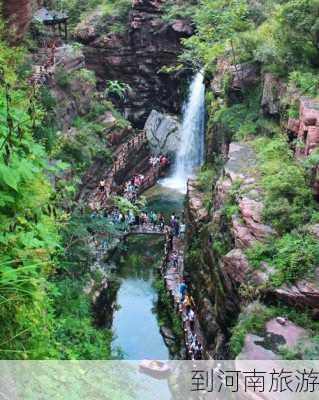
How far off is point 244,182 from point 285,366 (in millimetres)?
6851

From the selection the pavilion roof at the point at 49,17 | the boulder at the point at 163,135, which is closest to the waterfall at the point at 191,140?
the boulder at the point at 163,135

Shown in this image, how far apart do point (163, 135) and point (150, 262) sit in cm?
1405

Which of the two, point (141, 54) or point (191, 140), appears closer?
point (191, 140)

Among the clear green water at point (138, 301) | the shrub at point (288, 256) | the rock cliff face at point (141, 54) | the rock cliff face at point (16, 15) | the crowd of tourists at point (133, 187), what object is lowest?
the clear green water at point (138, 301)

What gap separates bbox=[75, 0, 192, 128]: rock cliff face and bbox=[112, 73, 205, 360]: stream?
2673 mm

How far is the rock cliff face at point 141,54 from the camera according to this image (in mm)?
34125

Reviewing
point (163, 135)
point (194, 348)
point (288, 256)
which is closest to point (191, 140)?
point (163, 135)

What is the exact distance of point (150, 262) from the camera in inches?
877

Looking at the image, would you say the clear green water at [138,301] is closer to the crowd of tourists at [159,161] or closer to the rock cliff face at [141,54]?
the crowd of tourists at [159,161]

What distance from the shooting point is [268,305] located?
11359mm

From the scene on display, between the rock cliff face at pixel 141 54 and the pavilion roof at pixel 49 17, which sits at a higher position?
the pavilion roof at pixel 49 17

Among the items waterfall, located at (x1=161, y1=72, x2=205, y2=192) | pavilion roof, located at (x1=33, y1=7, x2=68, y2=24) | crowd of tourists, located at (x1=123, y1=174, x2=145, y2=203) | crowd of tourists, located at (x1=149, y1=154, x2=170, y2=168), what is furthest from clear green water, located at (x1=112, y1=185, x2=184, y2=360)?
pavilion roof, located at (x1=33, y1=7, x2=68, y2=24)

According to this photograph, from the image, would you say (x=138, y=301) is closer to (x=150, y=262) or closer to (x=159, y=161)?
(x=150, y=262)

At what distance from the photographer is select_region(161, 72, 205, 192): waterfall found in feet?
105
